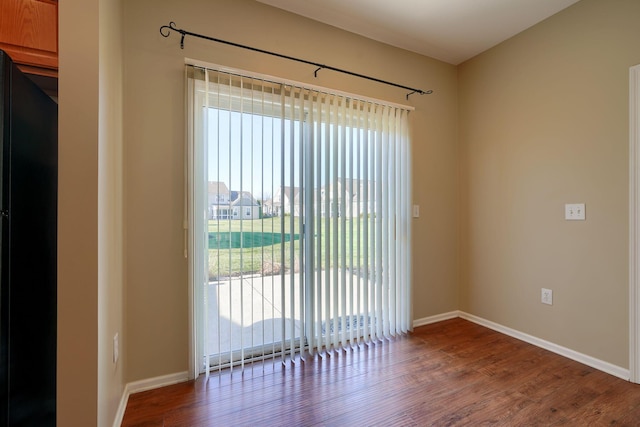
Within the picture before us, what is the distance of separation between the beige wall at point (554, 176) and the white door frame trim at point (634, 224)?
37 mm

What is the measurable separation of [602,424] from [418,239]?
5.58 feet

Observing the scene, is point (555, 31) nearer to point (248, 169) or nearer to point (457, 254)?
point (457, 254)

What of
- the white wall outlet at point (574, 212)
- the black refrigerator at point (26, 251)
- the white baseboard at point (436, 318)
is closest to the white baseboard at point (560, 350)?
the white baseboard at point (436, 318)

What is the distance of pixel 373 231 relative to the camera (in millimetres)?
2529

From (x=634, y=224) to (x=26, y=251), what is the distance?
134 inches

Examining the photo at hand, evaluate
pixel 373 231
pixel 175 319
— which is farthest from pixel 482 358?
pixel 175 319

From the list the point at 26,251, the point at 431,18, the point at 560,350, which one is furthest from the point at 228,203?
the point at 560,350

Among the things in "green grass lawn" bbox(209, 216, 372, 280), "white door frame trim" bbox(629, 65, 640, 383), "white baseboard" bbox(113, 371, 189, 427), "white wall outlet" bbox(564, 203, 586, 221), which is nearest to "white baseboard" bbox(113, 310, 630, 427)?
"white baseboard" bbox(113, 371, 189, 427)

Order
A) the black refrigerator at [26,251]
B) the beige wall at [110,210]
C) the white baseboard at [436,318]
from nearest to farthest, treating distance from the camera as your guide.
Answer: the black refrigerator at [26,251]
the beige wall at [110,210]
the white baseboard at [436,318]

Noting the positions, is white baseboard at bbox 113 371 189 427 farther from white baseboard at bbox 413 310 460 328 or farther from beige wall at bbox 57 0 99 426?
white baseboard at bbox 413 310 460 328

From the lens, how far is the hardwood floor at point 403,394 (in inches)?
61.6

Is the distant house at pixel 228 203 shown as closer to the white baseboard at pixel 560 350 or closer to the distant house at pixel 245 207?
the distant house at pixel 245 207

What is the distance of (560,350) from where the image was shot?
7.52ft

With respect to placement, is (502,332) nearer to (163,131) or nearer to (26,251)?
(163,131)
